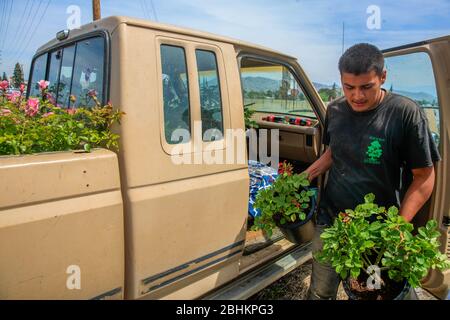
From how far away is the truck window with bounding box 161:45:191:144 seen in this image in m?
2.14

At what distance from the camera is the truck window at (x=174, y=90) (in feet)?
7.01

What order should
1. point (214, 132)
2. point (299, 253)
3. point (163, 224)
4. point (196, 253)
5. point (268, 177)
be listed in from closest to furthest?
point (163, 224) → point (196, 253) → point (214, 132) → point (299, 253) → point (268, 177)

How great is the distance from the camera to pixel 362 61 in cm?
203

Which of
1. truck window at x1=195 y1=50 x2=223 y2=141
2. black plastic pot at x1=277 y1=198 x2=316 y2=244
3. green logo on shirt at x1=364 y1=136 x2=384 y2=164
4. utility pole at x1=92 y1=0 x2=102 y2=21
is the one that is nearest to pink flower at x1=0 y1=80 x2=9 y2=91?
truck window at x1=195 y1=50 x2=223 y2=141

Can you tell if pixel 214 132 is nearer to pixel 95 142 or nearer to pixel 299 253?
pixel 95 142

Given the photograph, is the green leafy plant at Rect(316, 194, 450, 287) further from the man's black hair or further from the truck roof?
the truck roof

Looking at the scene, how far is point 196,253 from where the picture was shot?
2277mm

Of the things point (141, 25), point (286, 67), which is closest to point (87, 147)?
point (141, 25)

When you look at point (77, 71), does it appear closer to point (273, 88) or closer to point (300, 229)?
point (300, 229)

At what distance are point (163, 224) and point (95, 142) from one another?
61cm

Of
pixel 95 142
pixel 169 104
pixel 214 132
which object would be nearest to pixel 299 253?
pixel 214 132

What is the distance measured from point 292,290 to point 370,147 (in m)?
1.87

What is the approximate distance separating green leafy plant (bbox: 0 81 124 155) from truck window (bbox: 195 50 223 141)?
0.66m

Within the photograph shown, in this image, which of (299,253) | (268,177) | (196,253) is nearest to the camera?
(196,253)
